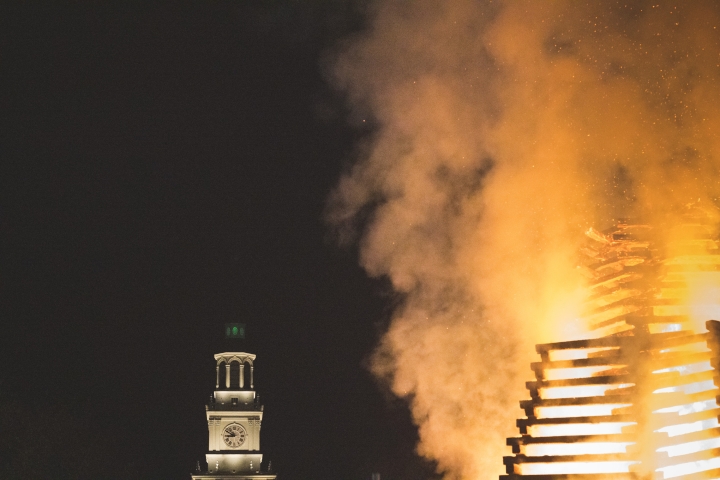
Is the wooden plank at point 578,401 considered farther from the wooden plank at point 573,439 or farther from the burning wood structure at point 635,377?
the wooden plank at point 573,439

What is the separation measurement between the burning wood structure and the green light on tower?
62.0 meters

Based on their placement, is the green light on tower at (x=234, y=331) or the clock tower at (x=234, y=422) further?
the green light on tower at (x=234, y=331)

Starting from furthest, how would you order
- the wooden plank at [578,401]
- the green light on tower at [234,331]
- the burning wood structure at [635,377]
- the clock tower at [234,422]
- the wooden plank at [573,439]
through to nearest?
the green light on tower at [234,331]
the clock tower at [234,422]
the wooden plank at [578,401]
the wooden plank at [573,439]
the burning wood structure at [635,377]

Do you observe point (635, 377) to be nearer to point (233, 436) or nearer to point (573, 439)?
point (573, 439)

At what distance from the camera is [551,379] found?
17266mm

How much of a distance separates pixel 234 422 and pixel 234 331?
23.3 ft

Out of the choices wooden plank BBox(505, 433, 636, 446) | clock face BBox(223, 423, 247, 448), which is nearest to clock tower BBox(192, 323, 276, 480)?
clock face BBox(223, 423, 247, 448)

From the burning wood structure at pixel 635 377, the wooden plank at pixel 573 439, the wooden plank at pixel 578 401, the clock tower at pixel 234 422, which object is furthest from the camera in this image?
the clock tower at pixel 234 422

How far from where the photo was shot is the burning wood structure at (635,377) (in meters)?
15.8

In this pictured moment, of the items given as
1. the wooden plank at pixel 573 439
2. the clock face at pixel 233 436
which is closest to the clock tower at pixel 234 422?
the clock face at pixel 233 436

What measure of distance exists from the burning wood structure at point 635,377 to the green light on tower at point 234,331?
6195cm

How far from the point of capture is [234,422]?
7631 cm

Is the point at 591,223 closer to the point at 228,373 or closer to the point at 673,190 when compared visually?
the point at 673,190

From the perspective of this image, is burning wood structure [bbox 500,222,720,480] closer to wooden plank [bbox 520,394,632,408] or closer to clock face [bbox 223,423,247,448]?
wooden plank [bbox 520,394,632,408]
